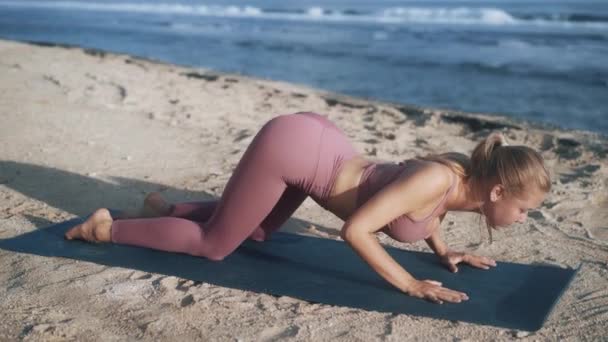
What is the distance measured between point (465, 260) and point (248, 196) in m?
1.26

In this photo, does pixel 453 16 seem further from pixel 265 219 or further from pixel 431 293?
pixel 431 293

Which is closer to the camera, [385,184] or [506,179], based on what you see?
[506,179]

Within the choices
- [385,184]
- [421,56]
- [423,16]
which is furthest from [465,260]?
[423,16]

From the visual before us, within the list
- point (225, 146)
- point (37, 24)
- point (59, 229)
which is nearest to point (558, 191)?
point (225, 146)

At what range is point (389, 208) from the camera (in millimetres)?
2643

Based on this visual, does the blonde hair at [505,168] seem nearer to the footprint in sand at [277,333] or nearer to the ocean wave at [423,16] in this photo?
the footprint in sand at [277,333]

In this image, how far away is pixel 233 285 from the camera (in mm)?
2953

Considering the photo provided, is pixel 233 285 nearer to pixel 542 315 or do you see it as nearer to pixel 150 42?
pixel 542 315

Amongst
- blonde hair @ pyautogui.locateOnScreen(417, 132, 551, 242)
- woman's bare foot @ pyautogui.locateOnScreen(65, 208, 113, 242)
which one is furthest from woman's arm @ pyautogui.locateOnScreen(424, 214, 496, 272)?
woman's bare foot @ pyautogui.locateOnScreen(65, 208, 113, 242)

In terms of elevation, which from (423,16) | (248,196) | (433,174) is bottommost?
(248,196)

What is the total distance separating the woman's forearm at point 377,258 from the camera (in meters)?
2.66

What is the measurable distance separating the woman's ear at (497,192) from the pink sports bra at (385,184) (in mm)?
215

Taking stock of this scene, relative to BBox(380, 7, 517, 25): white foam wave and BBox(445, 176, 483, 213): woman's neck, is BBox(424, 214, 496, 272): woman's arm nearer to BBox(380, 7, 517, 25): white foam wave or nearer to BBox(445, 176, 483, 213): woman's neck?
BBox(445, 176, 483, 213): woman's neck

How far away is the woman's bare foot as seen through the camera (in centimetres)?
335
